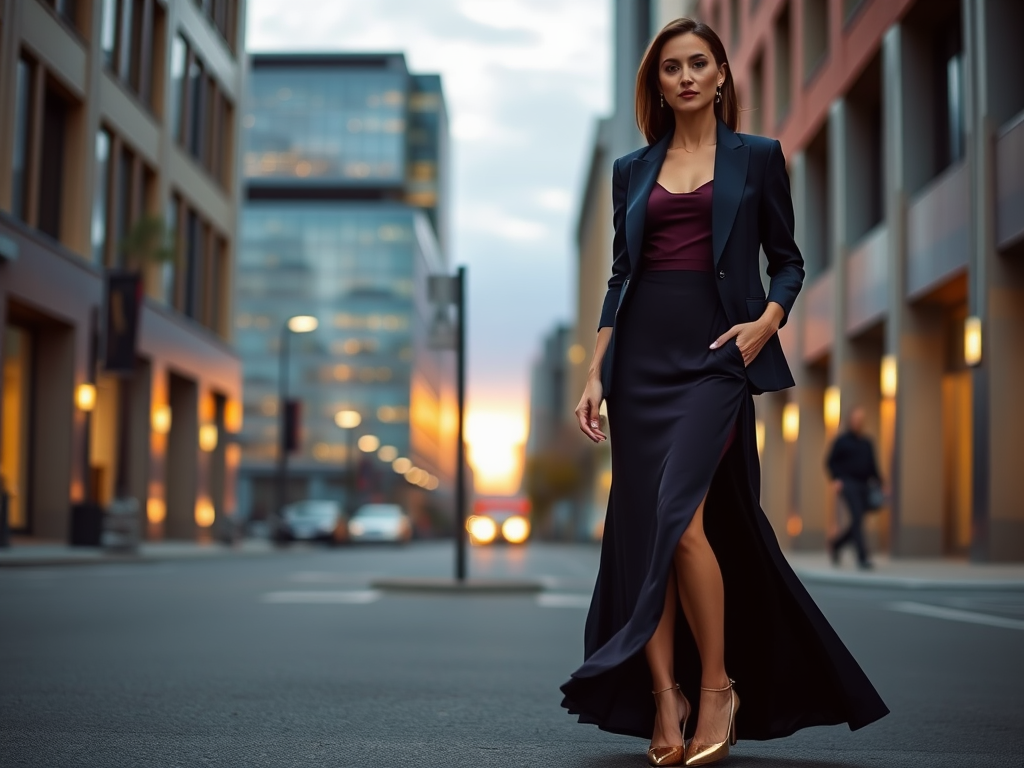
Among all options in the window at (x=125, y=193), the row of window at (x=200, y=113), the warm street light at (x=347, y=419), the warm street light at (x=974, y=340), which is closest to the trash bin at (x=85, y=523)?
the window at (x=125, y=193)

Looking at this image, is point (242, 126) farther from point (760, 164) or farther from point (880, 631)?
point (760, 164)

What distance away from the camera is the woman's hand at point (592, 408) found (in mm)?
3648

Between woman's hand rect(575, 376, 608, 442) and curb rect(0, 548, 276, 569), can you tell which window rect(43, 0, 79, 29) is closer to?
curb rect(0, 548, 276, 569)

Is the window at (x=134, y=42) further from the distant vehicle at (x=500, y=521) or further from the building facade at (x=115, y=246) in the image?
the distant vehicle at (x=500, y=521)

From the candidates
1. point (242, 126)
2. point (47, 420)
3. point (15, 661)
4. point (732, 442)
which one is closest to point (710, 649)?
point (732, 442)

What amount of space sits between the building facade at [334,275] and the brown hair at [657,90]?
275 ft

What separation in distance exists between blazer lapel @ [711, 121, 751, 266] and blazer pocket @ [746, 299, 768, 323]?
14 centimetres

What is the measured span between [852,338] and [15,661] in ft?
70.8

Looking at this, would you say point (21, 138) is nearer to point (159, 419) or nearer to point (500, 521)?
point (159, 419)

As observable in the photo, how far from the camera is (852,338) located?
83.9 ft

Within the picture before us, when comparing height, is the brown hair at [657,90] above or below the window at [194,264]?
below

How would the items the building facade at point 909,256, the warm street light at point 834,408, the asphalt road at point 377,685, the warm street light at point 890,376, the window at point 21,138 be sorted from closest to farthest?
the asphalt road at point 377,685 < the building facade at point 909,256 < the warm street light at point 890,376 < the window at point 21,138 < the warm street light at point 834,408

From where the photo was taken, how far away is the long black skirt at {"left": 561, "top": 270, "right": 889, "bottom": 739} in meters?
3.35

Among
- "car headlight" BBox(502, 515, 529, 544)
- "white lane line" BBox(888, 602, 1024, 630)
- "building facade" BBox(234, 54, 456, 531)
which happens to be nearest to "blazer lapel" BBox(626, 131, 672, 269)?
"white lane line" BBox(888, 602, 1024, 630)
